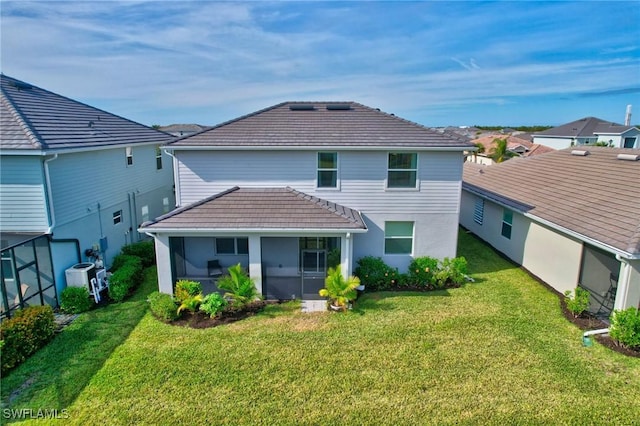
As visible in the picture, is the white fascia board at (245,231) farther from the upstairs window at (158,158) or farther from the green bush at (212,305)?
the upstairs window at (158,158)

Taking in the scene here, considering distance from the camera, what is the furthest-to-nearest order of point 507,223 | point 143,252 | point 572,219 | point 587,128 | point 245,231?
point 587,128
point 507,223
point 143,252
point 572,219
point 245,231

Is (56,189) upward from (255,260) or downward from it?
upward

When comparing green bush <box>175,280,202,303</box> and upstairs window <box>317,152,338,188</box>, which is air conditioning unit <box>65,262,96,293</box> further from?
upstairs window <box>317,152,338,188</box>

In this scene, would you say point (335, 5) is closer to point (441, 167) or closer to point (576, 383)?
point (441, 167)

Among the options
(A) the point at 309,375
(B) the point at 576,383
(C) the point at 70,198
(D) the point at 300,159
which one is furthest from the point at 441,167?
(C) the point at 70,198

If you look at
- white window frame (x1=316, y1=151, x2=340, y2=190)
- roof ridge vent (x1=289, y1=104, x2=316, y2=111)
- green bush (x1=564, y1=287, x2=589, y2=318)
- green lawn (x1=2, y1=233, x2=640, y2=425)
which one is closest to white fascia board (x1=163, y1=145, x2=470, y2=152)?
white window frame (x1=316, y1=151, x2=340, y2=190)

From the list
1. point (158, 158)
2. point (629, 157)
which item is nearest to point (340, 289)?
point (629, 157)

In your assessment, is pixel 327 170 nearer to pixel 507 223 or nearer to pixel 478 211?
pixel 507 223

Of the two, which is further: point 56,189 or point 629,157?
point 629,157
